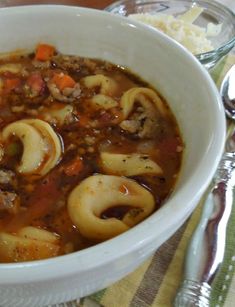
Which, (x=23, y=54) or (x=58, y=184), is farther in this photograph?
(x=23, y=54)

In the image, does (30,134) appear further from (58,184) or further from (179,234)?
(179,234)

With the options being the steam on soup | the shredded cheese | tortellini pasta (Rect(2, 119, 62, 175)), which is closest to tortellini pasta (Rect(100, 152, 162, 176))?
the steam on soup

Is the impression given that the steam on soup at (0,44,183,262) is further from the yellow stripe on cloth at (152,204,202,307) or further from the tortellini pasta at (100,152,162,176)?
the yellow stripe on cloth at (152,204,202,307)

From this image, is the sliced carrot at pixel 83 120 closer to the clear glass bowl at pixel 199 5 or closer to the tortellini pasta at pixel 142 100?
the tortellini pasta at pixel 142 100

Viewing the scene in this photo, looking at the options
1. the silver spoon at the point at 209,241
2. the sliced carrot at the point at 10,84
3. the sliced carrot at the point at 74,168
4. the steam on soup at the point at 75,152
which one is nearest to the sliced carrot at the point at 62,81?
the steam on soup at the point at 75,152

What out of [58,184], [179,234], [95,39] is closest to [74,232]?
[58,184]

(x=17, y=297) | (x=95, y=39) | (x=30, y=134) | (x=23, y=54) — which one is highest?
(x=95, y=39)

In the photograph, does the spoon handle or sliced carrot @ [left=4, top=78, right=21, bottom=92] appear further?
sliced carrot @ [left=4, top=78, right=21, bottom=92]
